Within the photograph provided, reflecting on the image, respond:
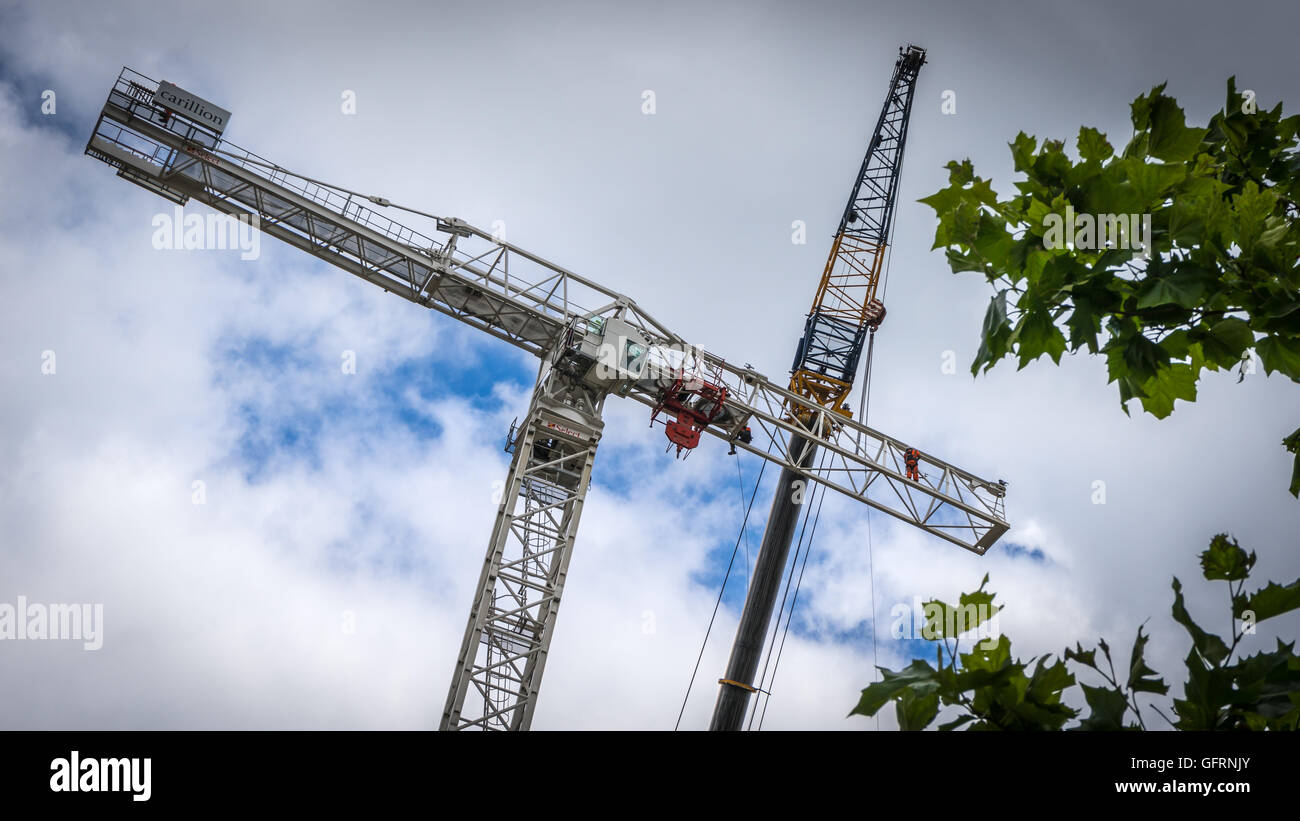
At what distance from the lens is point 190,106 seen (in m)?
30.5

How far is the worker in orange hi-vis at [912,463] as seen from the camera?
1398 inches

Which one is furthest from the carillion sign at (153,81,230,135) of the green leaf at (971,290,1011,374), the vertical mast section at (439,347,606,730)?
the green leaf at (971,290,1011,374)

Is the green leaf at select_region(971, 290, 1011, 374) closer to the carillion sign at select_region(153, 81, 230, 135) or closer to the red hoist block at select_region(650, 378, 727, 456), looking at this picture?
the red hoist block at select_region(650, 378, 727, 456)

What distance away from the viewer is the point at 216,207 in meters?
31.0

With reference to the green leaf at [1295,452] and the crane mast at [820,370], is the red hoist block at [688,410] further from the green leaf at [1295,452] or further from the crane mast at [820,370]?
the green leaf at [1295,452]

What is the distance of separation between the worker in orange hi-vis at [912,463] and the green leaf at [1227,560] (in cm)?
3401

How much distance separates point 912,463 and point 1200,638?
3434 centimetres

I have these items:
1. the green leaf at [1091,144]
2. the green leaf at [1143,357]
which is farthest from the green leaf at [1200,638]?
the green leaf at [1091,144]

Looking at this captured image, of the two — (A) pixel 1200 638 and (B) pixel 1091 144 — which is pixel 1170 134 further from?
(A) pixel 1200 638

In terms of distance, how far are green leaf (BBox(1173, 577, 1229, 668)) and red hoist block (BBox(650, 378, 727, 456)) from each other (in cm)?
2970

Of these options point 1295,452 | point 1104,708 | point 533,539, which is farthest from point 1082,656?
point 533,539

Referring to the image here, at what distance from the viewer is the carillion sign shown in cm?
3017
